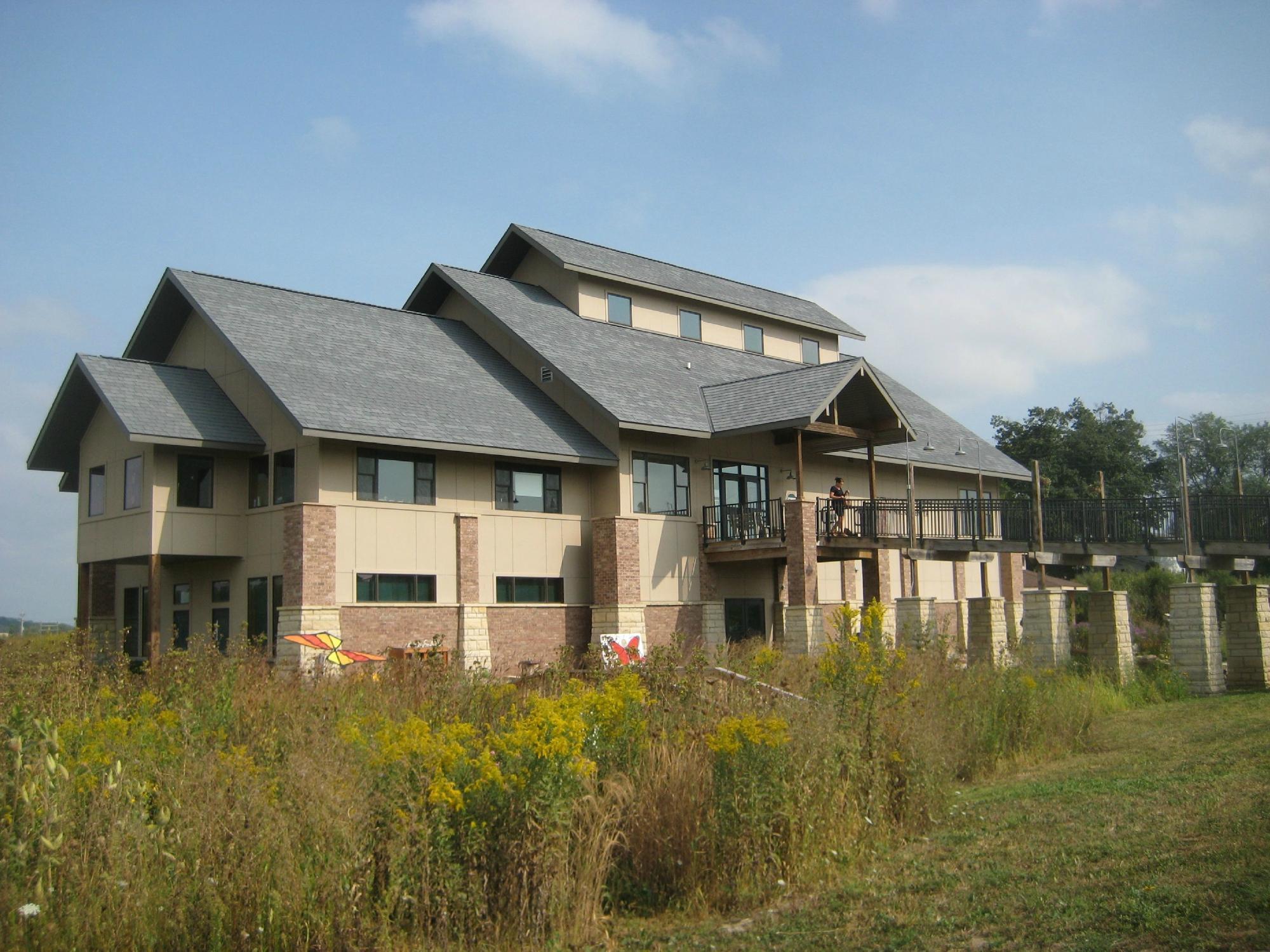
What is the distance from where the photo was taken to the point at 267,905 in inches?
293

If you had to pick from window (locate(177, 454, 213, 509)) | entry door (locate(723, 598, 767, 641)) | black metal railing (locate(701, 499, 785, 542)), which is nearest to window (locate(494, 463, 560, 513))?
black metal railing (locate(701, 499, 785, 542))

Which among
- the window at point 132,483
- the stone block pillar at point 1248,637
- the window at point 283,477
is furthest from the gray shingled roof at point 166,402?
the stone block pillar at point 1248,637

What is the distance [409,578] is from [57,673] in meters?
14.0

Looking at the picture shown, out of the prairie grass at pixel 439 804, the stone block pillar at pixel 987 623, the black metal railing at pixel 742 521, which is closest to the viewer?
the prairie grass at pixel 439 804

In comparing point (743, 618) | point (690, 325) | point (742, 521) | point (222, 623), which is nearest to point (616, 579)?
point (742, 521)

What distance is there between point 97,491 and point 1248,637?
25.0 metres

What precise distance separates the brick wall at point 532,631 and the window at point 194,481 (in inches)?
268

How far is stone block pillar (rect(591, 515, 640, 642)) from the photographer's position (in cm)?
2884

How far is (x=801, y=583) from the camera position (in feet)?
97.1

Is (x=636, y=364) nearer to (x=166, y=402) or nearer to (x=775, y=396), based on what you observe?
(x=775, y=396)

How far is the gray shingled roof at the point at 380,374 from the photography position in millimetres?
25594

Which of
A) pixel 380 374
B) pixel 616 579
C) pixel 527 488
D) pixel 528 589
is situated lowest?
pixel 528 589

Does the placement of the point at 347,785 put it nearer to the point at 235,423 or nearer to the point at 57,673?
the point at 57,673

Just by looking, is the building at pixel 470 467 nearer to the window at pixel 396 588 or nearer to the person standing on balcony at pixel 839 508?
the window at pixel 396 588
